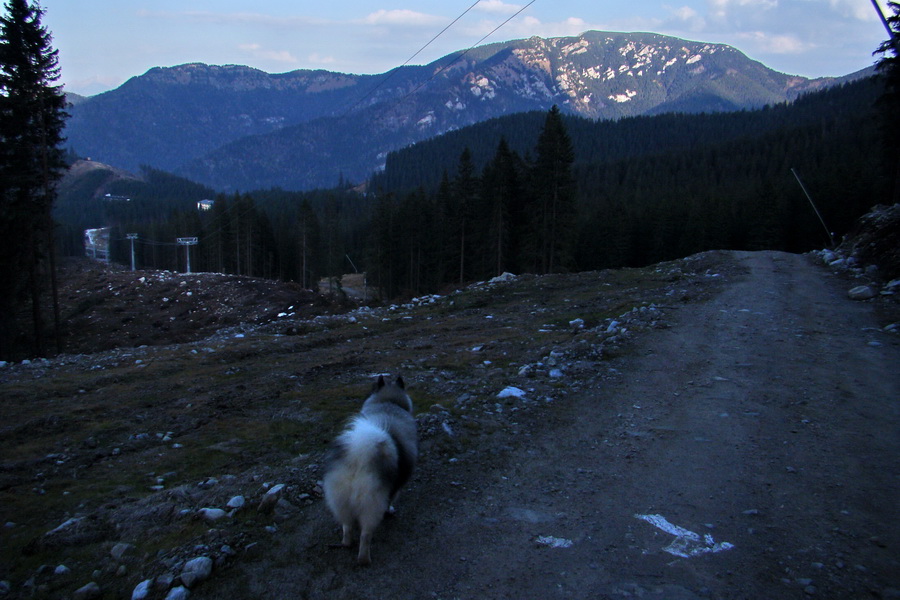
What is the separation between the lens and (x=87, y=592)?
12.3ft

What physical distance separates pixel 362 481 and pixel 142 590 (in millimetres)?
1772

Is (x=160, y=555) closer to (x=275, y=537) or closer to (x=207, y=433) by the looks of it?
(x=275, y=537)

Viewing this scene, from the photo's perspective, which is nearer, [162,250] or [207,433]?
[207,433]

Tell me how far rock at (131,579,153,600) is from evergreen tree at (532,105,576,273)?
3555 cm

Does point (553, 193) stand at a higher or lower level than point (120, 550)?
higher

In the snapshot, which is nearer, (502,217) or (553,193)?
(553,193)

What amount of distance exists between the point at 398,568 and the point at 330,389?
6316mm

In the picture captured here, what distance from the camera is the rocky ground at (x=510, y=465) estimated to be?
3869 mm

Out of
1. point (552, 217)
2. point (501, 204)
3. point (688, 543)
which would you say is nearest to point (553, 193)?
point (552, 217)

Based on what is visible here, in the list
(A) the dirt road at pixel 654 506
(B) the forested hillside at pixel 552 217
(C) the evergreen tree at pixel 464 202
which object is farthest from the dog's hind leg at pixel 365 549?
(C) the evergreen tree at pixel 464 202

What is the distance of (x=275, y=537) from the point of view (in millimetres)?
4359

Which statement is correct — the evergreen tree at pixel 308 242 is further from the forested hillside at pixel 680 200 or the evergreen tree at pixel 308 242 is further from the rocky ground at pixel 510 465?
the rocky ground at pixel 510 465

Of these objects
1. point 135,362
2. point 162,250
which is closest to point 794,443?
point 135,362

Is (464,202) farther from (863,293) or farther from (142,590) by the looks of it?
(142,590)
